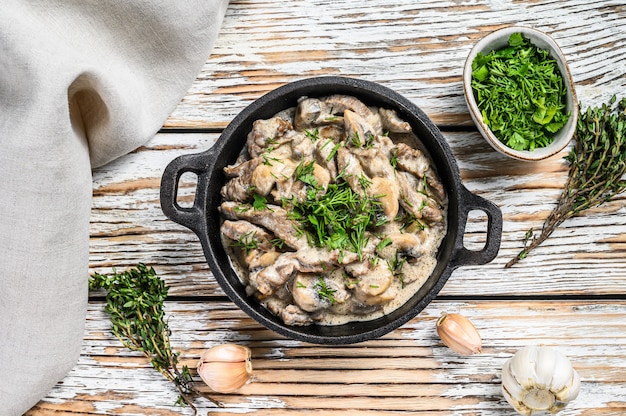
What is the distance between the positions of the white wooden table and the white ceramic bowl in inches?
6.5

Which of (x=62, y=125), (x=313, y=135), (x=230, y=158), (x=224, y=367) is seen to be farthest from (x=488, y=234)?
(x=62, y=125)

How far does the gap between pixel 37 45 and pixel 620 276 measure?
7.35ft

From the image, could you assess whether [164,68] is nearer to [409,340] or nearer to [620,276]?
[409,340]

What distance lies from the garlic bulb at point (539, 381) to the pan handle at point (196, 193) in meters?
1.20

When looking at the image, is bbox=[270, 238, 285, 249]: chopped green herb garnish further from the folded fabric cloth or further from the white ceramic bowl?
the white ceramic bowl

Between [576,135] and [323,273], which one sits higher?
[576,135]

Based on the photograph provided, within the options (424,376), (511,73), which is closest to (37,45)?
(511,73)

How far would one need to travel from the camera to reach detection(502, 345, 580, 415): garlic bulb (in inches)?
88.3

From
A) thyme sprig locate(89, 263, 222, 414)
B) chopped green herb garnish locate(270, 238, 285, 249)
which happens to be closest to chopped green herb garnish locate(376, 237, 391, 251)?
chopped green herb garnish locate(270, 238, 285, 249)

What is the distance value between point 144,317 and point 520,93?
61.1 inches

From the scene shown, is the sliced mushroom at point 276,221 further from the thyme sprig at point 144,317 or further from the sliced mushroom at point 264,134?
the thyme sprig at point 144,317

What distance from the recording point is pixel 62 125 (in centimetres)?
218

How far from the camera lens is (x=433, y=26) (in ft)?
7.98

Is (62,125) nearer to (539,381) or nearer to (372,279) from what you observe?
(372,279)
